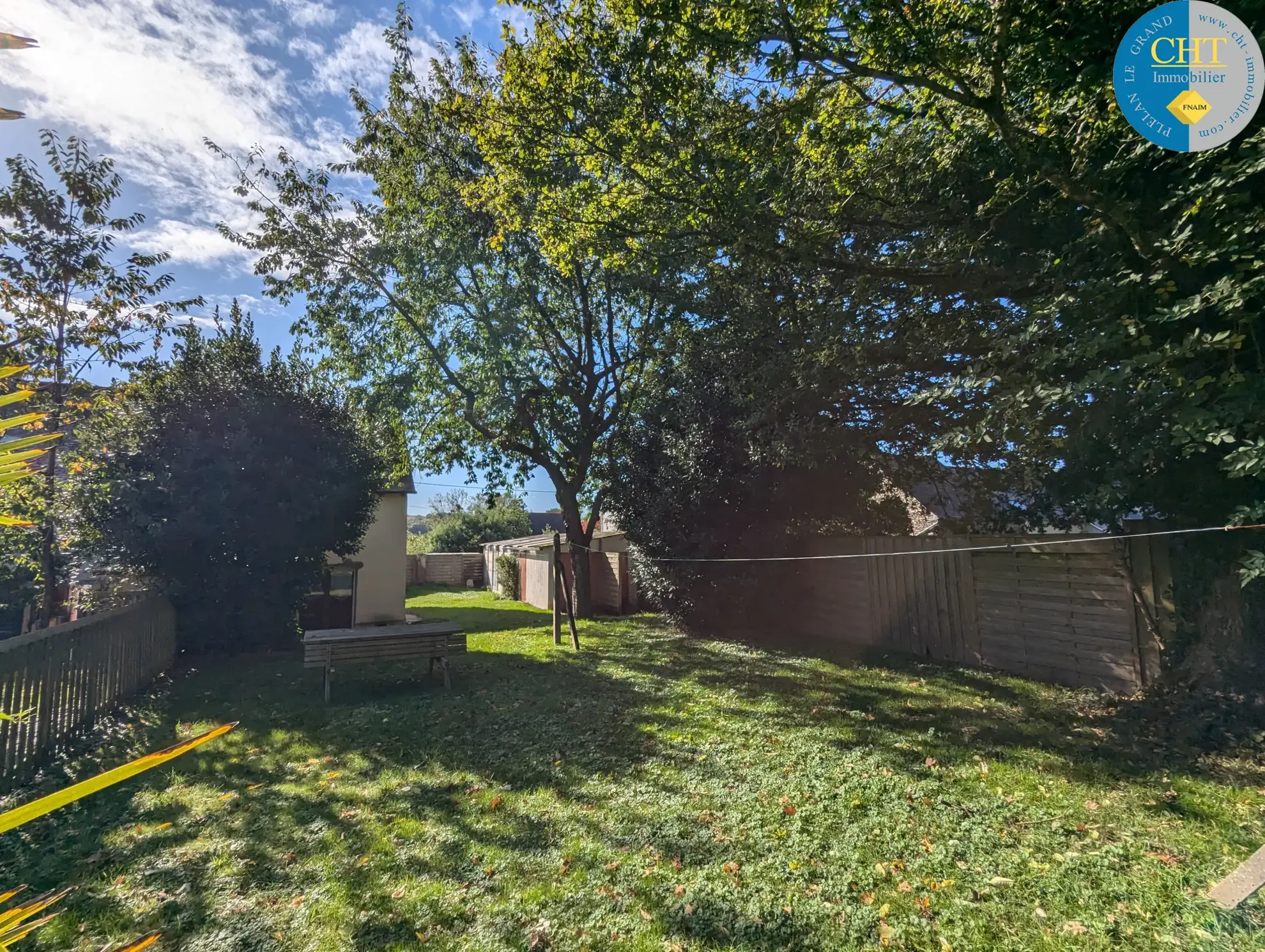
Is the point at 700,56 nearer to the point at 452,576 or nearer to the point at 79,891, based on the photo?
the point at 79,891

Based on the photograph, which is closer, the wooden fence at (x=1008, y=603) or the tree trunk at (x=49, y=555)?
the wooden fence at (x=1008, y=603)

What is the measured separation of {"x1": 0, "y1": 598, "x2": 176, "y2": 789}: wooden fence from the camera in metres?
5.22

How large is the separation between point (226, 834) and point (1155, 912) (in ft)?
18.5

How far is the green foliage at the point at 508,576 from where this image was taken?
23016 mm

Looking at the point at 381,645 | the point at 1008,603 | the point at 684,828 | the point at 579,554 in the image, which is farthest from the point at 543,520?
the point at 684,828

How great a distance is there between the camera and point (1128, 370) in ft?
14.5

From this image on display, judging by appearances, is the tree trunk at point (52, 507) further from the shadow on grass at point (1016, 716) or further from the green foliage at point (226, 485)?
the shadow on grass at point (1016, 716)

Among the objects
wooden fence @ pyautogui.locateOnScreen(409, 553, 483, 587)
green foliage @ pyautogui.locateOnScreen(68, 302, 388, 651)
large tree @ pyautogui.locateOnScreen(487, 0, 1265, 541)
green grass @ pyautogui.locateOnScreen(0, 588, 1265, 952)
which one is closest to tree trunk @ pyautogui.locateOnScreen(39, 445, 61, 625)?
green foliage @ pyautogui.locateOnScreen(68, 302, 388, 651)

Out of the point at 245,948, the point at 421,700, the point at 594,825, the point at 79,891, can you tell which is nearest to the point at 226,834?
the point at 79,891

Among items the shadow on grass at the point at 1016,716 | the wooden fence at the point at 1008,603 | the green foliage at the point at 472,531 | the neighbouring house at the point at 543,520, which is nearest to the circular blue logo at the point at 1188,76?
the wooden fence at the point at 1008,603

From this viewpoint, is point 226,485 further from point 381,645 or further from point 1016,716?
point 1016,716

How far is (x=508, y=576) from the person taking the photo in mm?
23531

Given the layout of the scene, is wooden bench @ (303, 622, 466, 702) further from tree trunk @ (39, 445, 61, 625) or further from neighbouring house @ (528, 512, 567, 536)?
neighbouring house @ (528, 512, 567, 536)

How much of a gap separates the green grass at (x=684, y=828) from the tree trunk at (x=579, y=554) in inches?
306
